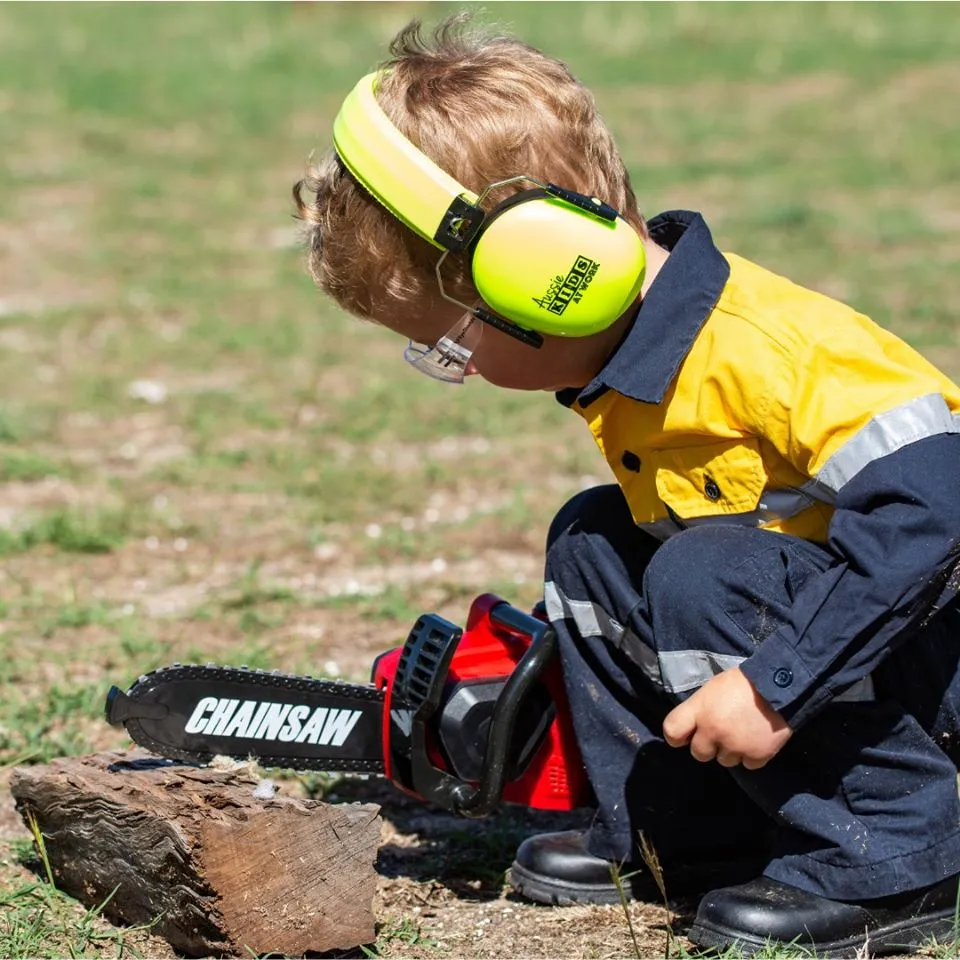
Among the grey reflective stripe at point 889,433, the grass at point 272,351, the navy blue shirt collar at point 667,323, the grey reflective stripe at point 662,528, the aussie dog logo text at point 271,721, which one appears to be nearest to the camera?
the grey reflective stripe at point 889,433

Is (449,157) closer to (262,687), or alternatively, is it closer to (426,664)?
(426,664)

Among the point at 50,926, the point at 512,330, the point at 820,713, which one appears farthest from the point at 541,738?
the point at 50,926

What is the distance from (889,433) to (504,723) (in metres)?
0.88

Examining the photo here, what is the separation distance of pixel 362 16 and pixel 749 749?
18.5 m

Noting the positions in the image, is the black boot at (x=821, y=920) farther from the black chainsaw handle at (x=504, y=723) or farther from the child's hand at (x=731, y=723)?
the black chainsaw handle at (x=504, y=723)

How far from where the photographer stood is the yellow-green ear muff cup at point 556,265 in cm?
232

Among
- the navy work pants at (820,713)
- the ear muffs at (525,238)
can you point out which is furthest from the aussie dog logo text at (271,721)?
the ear muffs at (525,238)

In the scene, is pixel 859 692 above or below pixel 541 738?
above

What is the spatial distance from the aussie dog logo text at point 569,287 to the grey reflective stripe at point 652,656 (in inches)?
23.7

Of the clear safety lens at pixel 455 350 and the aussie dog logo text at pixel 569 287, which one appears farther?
the clear safety lens at pixel 455 350

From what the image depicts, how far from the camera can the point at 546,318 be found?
2371mm

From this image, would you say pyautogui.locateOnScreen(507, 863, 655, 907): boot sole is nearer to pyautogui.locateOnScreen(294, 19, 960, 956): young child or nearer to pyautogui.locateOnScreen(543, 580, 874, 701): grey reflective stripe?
pyautogui.locateOnScreen(294, 19, 960, 956): young child

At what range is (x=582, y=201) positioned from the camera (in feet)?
7.64

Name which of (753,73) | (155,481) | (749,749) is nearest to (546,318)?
(749,749)
